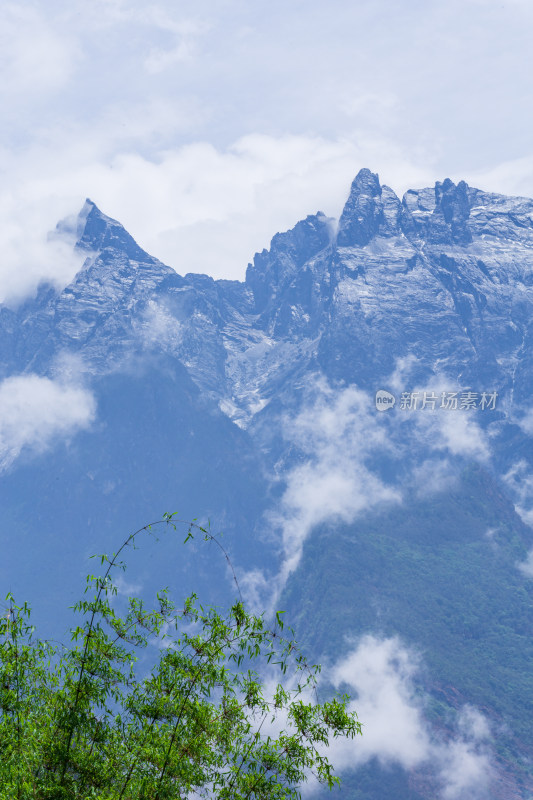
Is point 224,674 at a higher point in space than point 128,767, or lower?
higher

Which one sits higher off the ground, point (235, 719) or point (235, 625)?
point (235, 625)

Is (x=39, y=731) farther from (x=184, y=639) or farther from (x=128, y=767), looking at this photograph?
(x=184, y=639)

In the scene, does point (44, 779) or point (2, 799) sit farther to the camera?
point (44, 779)

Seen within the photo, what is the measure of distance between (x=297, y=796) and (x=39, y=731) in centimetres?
743

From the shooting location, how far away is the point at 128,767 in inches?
893

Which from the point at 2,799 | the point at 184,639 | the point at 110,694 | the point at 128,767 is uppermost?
the point at 184,639

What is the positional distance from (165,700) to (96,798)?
3.45 m

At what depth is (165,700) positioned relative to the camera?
22.8 m

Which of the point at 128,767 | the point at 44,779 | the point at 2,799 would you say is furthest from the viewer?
the point at 128,767

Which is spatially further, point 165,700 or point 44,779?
point 165,700

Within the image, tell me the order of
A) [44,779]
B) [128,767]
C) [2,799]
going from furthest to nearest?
[128,767] < [44,779] < [2,799]

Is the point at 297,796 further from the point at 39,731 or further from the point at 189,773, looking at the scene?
the point at 39,731

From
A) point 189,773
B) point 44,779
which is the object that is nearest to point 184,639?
point 189,773

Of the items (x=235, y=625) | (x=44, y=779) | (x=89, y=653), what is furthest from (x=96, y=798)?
(x=235, y=625)
